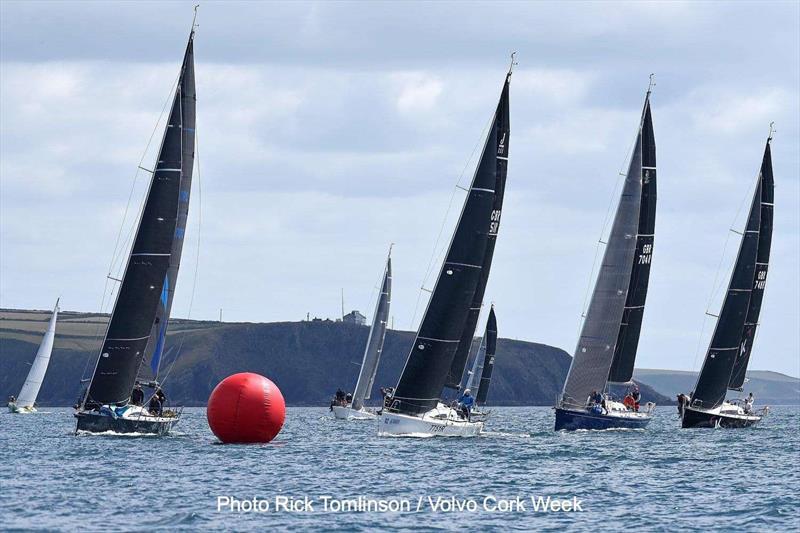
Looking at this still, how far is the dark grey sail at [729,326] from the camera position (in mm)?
68062

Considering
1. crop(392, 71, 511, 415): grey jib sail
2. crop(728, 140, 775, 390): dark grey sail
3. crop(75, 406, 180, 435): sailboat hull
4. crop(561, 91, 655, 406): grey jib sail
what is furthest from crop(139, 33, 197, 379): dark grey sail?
crop(728, 140, 775, 390): dark grey sail

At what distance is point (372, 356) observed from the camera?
Answer: 92.6 m

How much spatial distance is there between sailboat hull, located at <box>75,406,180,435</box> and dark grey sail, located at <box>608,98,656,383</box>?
928 inches

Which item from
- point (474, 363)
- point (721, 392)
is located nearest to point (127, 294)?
point (721, 392)

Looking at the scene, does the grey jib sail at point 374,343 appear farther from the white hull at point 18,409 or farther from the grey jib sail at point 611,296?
the grey jib sail at point 611,296

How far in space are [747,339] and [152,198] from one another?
3565cm

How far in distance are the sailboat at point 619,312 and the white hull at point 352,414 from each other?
29.6m

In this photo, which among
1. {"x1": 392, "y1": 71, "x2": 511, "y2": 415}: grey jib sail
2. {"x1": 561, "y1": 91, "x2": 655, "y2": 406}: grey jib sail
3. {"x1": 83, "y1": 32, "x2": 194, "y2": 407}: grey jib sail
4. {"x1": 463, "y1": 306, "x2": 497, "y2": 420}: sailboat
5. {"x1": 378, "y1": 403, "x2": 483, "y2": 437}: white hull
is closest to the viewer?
{"x1": 83, "y1": 32, "x2": 194, "y2": 407}: grey jib sail

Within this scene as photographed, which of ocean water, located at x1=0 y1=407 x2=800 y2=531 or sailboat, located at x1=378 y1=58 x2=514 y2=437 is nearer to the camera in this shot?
ocean water, located at x1=0 y1=407 x2=800 y2=531

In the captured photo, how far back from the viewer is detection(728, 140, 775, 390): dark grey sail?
7006 centimetres

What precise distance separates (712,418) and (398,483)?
3682 centimetres

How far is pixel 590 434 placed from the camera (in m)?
58.8

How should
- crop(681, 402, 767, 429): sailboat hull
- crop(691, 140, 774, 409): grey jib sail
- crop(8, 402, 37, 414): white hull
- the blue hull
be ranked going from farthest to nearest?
crop(8, 402, 37, 414): white hull < crop(691, 140, 774, 409): grey jib sail < crop(681, 402, 767, 429): sailboat hull < the blue hull

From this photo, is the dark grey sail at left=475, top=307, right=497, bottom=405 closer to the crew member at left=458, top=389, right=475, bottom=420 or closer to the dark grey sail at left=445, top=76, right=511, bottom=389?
the dark grey sail at left=445, top=76, right=511, bottom=389
